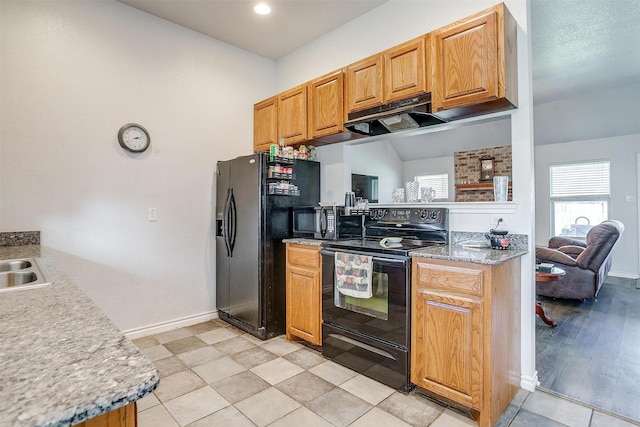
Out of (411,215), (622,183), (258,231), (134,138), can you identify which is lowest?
(258,231)

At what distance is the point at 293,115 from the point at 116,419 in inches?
123

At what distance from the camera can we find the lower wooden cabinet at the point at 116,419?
0.55 m

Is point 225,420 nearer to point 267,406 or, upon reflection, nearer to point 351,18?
point 267,406

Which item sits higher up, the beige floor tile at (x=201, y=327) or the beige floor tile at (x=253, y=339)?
the beige floor tile at (x=201, y=327)

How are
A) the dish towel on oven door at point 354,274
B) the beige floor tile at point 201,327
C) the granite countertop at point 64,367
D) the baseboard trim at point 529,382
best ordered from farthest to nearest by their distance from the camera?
the beige floor tile at point 201,327
the dish towel on oven door at point 354,274
the baseboard trim at point 529,382
the granite countertop at point 64,367

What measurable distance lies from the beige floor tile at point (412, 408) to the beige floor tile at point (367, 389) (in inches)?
1.8

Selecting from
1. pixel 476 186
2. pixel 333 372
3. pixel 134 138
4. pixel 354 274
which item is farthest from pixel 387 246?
pixel 134 138

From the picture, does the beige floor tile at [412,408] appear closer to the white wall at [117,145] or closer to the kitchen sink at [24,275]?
the kitchen sink at [24,275]

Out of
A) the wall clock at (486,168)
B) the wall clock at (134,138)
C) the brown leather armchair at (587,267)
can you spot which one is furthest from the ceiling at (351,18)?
the brown leather armchair at (587,267)

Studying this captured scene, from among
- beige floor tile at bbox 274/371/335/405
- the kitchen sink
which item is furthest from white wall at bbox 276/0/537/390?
the kitchen sink

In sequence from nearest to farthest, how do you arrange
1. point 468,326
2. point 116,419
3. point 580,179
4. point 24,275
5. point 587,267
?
point 116,419
point 24,275
point 468,326
point 587,267
point 580,179

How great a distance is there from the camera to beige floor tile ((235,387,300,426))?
1934mm

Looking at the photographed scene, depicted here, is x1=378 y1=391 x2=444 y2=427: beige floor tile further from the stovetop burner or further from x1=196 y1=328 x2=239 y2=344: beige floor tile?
x1=196 y1=328 x2=239 y2=344: beige floor tile

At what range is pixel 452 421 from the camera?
1.89 meters
